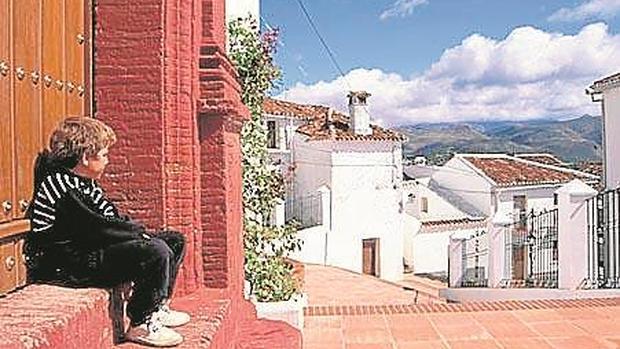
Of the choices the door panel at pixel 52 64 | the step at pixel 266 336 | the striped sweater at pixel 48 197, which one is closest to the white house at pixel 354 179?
the step at pixel 266 336

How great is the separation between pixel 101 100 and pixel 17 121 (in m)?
1.11

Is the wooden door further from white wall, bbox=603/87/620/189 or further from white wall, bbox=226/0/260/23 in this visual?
white wall, bbox=603/87/620/189

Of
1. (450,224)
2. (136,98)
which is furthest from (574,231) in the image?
(450,224)

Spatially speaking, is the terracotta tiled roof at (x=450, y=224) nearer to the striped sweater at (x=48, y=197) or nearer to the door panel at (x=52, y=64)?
the door panel at (x=52, y=64)

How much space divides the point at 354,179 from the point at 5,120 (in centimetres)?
2533

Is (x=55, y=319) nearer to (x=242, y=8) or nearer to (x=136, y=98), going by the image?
(x=136, y=98)

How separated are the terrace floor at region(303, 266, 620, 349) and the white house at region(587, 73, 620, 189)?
10.7m

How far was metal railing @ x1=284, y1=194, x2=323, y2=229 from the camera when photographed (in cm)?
2705

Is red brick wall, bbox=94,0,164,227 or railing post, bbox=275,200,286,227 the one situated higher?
red brick wall, bbox=94,0,164,227

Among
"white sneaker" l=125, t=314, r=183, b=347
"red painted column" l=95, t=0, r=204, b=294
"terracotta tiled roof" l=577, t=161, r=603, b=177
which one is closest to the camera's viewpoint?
"white sneaker" l=125, t=314, r=183, b=347

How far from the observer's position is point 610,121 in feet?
61.7

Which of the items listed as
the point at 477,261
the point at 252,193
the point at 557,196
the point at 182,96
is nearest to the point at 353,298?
the point at 477,261

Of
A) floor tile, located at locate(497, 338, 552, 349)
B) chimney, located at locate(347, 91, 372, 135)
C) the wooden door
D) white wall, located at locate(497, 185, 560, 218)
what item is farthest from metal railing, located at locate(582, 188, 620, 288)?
white wall, located at locate(497, 185, 560, 218)

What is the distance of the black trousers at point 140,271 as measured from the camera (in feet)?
9.83
